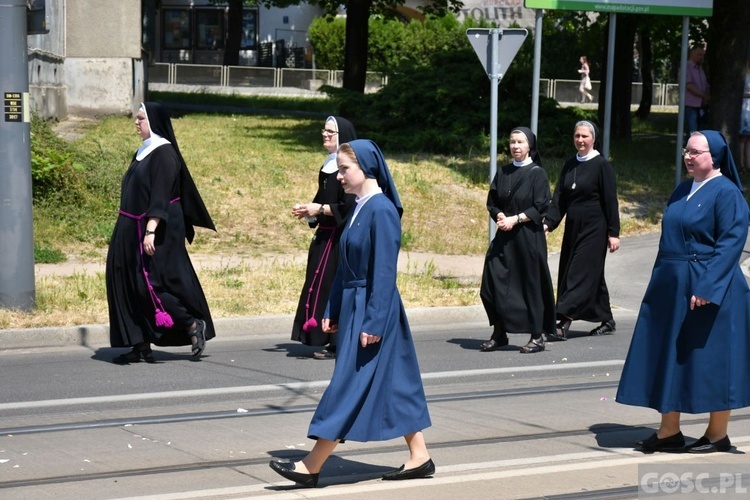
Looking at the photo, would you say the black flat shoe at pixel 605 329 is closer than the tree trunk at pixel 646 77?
Yes

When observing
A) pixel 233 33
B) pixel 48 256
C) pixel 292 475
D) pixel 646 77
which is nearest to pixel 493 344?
pixel 292 475

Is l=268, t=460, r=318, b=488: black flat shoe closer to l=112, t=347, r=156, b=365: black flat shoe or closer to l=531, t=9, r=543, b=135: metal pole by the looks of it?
l=112, t=347, r=156, b=365: black flat shoe

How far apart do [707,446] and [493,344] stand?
394 cm

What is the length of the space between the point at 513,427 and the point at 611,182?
413 centimetres

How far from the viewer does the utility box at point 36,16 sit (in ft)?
37.6

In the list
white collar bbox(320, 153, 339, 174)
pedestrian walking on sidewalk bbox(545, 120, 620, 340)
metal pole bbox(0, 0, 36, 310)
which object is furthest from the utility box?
pedestrian walking on sidewalk bbox(545, 120, 620, 340)

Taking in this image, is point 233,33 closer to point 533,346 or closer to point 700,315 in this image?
point 533,346

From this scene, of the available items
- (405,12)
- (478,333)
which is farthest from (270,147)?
(405,12)

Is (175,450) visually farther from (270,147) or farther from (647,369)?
(270,147)

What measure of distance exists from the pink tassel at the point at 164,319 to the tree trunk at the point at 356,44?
2214 centimetres

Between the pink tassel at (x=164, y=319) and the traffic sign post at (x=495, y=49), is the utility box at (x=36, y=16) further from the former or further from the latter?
the traffic sign post at (x=495, y=49)

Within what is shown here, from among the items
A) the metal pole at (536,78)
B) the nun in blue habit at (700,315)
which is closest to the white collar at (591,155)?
the nun in blue habit at (700,315)

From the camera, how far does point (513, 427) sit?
7.83 meters

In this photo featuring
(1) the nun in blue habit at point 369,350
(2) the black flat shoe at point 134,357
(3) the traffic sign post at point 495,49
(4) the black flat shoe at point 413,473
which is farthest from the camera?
(3) the traffic sign post at point 495,49
